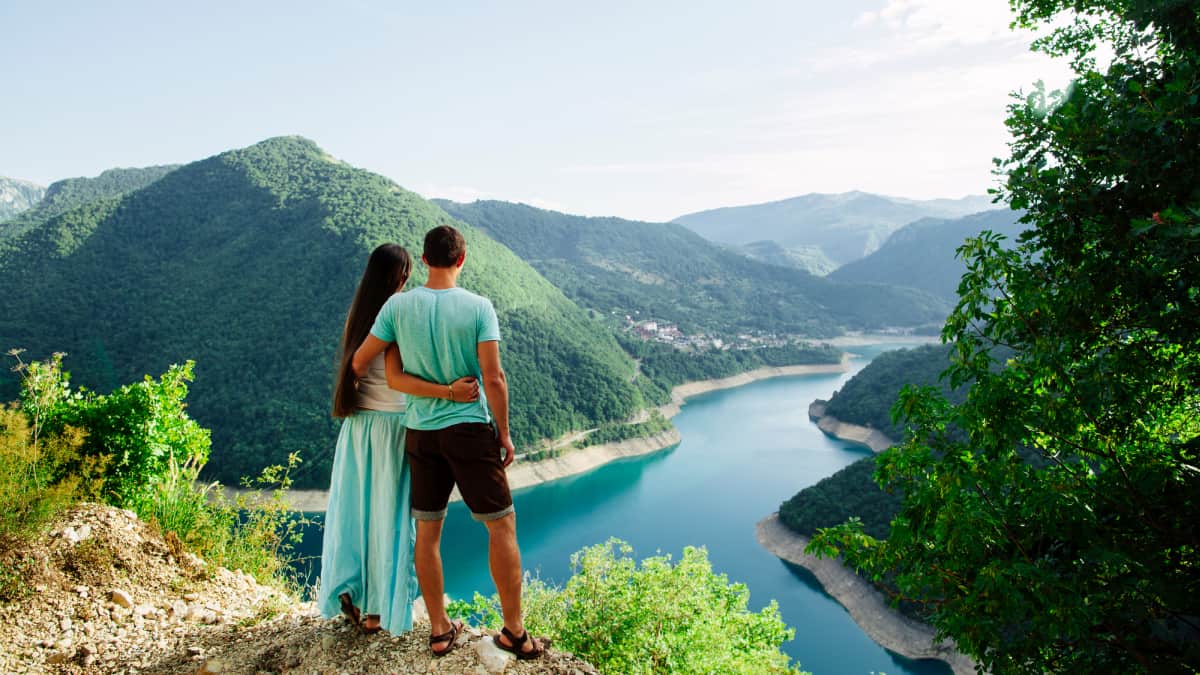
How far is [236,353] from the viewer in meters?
36.5

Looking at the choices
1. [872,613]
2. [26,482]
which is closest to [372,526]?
[26,482]

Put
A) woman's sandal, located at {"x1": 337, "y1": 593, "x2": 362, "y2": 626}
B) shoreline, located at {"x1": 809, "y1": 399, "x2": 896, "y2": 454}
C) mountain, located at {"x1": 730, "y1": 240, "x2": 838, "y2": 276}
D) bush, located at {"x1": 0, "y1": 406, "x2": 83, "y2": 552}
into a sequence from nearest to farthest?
1. woman's sandal, located at {"x1": 337, "y1": 593, "x2": 362, "y2": 626}
2. bush, located at {"x1": 0, "y1": 406, "x2": 83, "y2": 552}
3. shoreline, located at {"x1": 809, "y1": 399, "x2": 896, "y2": 454}
4. mountain, located at {"x1": 730, "y1": 240, "x2": 838, "y2": 276}

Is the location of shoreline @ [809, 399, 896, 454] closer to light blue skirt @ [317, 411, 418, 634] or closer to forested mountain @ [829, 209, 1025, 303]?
light blue skirt @ [317, 411, 418, 634]

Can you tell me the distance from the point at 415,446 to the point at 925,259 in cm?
12584

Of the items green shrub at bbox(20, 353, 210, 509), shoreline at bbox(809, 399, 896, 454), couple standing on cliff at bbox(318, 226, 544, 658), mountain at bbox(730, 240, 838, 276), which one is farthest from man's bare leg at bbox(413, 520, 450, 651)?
mountain at bbox(730, 240, 838, 276)

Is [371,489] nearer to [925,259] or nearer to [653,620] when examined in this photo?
[653,620]

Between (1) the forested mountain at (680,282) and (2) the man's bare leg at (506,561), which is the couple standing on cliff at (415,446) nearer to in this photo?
(2) the man's bare leg at (506,561)

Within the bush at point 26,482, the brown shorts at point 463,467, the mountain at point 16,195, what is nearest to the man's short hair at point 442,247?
the brown shorts at point 463,467

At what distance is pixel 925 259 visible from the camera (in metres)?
113

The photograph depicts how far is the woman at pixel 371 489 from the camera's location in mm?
2197

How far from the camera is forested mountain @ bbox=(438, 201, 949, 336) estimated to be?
8538cm

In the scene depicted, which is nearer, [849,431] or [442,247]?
[442,247]

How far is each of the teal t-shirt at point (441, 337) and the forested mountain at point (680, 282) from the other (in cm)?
7596

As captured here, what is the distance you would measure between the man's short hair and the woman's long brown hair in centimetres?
16
